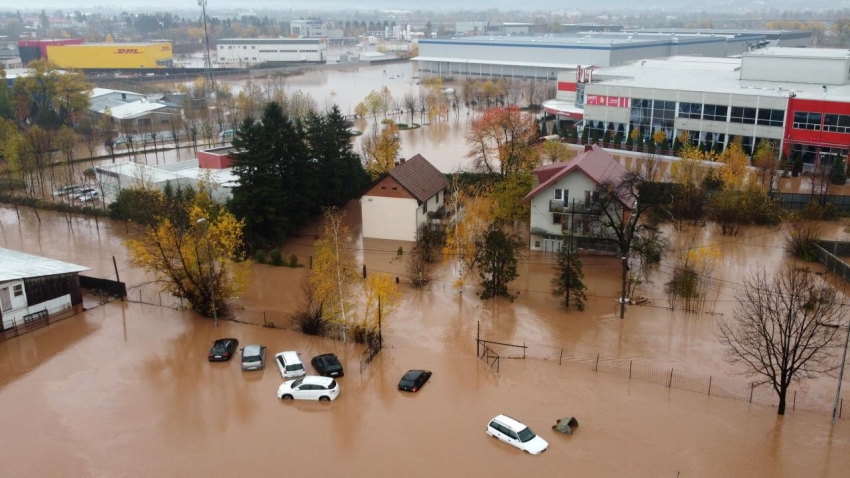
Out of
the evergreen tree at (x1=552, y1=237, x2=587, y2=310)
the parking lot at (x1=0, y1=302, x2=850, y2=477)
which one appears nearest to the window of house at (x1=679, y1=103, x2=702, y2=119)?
the evergreen tree at (x1=552, y1=237, x2=587, y2=310)

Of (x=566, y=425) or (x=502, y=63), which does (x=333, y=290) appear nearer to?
(x=566, y=425)

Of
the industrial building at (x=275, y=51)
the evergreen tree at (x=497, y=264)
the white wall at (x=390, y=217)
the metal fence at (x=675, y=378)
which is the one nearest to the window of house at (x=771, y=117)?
the white wall at (x=390, y=217)

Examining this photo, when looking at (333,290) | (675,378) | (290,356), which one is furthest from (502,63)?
(290,356)

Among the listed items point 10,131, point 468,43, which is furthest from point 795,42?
point 10,131

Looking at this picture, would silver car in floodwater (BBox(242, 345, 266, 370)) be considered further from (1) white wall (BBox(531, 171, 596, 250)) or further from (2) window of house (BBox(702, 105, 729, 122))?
(2) window of house (BBox(702, 105, 729, 122))

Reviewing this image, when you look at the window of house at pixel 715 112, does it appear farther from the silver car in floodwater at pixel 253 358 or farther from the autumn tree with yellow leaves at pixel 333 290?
the silver car in floodwater at pixel 253 358

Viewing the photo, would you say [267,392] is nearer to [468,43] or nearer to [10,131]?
[10,131]
